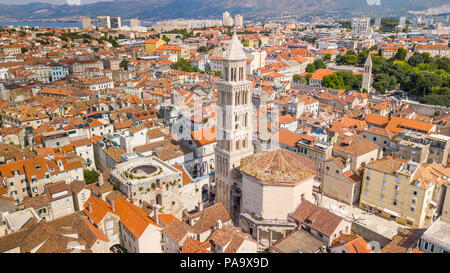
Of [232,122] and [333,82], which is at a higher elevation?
[232,122]

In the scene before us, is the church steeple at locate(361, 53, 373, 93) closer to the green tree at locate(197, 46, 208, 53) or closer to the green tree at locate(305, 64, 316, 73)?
the green tree at locate(305, 64, 316, 73)

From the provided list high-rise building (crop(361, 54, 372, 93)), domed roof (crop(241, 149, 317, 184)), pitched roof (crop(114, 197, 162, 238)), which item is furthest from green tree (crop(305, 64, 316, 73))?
pitched roof (crop(114, 197, 162, 238))

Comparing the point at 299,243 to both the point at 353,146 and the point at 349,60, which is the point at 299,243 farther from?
the point at 349,60

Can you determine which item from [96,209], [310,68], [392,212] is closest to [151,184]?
[96,209]

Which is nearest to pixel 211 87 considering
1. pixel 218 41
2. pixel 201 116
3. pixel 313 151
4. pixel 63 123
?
pixel 201 116

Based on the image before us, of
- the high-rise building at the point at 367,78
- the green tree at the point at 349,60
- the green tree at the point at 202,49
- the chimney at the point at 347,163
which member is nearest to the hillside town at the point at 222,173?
the chimney at the point at 347,163

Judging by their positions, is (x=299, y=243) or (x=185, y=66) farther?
(x=185, y=66)
